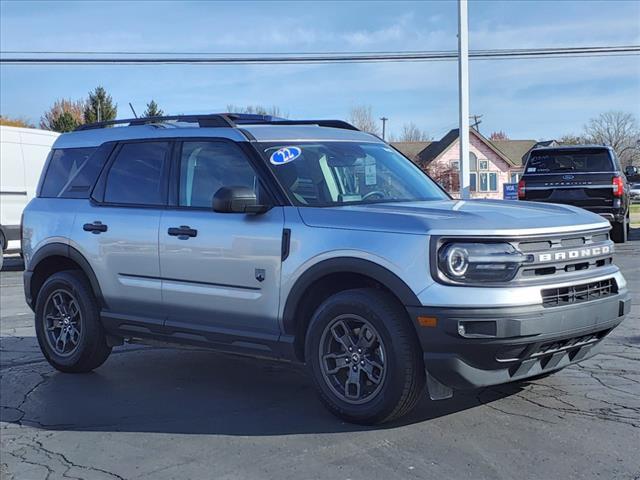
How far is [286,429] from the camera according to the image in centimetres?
479

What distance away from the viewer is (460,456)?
4168 millimetres

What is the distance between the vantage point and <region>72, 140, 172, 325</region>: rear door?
229 inches

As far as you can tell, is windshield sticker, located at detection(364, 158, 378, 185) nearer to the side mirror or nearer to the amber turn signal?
the side mirror

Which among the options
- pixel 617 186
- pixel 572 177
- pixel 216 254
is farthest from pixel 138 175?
pixel 617 186

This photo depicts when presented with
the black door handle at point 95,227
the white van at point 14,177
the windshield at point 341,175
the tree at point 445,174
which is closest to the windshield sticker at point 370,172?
the windshield at point 341,175

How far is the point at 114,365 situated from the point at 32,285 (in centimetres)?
105

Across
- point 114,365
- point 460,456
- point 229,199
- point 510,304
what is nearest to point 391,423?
point 460,456

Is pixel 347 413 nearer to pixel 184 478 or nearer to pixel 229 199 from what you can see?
pixel 184 478

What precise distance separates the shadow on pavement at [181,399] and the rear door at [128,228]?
64 cm

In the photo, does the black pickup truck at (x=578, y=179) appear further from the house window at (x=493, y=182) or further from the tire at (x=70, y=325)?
the house window at (x=493, y=182)

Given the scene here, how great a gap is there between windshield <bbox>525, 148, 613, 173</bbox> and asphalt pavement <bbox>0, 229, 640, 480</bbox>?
8.27 metres

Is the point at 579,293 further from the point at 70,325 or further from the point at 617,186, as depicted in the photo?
the point at 617,186

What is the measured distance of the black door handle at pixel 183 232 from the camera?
5484 mm

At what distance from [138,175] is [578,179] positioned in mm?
10176
